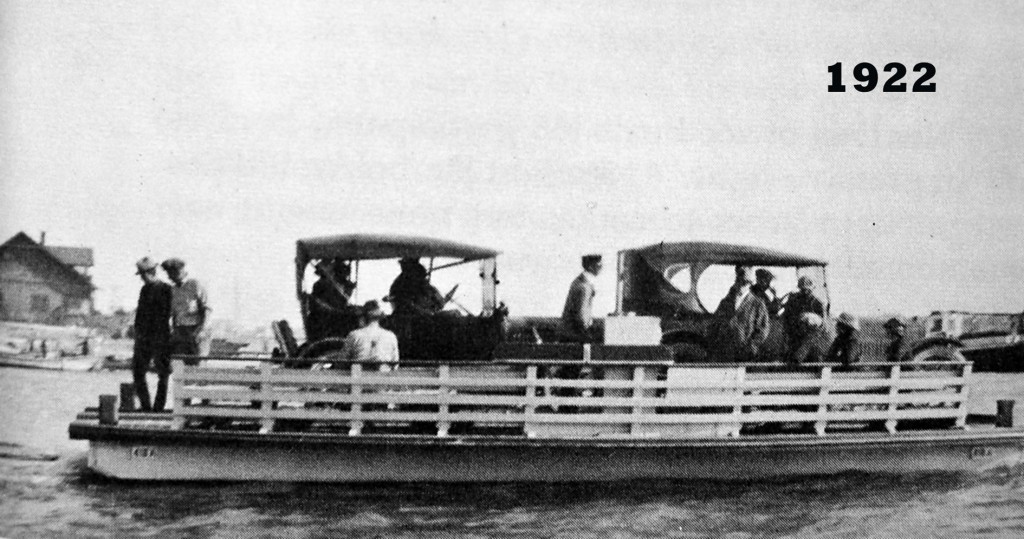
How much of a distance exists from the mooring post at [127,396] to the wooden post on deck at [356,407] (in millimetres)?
1279

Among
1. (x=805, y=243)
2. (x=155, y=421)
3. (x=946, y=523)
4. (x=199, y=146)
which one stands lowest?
(x=946, y=523)

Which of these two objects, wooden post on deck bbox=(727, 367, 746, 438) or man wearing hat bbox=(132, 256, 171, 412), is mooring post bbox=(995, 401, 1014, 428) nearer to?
wooden post on deck bbox=(727, 367, 746, 438)

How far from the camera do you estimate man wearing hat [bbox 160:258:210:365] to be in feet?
16.5

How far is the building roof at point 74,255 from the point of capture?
15.8ft

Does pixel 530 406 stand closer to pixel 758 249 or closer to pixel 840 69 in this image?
pixel 758 249

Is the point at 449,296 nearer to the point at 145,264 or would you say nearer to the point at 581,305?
the point at 581,305

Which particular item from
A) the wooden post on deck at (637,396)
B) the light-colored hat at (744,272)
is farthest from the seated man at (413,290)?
the light-colored hat at (744,272)

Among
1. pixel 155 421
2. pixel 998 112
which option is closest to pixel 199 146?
pixel 155 421

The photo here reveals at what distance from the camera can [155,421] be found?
5.27 metres

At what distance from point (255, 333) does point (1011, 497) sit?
169 inches

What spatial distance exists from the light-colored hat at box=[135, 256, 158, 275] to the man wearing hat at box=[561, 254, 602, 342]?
7.45ft

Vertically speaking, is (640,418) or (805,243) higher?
(805,243)

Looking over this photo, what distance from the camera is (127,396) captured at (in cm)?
534

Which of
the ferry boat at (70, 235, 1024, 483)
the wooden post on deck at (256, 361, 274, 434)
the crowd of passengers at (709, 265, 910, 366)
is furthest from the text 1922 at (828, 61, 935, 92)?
the wooden post on deck at (256, 361, 274, 434)
